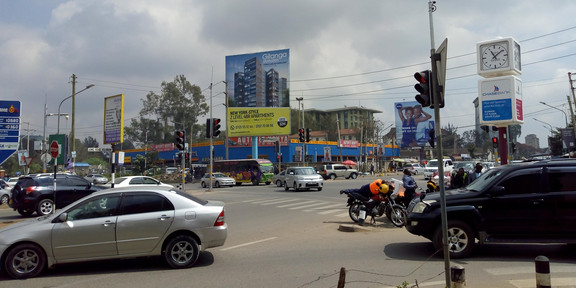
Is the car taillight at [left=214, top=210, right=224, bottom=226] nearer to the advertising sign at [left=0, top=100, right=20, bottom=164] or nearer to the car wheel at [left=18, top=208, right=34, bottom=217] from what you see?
the car wheel at [left=18, top=208, right=34, bottom=217]

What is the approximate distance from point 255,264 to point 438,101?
4375mm

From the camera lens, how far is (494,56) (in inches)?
771

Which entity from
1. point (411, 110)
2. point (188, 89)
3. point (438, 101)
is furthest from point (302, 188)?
point (188, 89)

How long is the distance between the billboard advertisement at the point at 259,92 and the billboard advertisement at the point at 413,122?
18026 millimetres

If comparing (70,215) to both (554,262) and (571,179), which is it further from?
(571,179)

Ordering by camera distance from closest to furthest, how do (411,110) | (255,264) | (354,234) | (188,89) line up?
1. (255,264)
2. (354,234)
3. (411,110)
4. (188,89)

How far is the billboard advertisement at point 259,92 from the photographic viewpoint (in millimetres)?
46219

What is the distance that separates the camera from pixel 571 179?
7.25m

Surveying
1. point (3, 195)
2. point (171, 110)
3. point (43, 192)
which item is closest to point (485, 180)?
point (43, 192)

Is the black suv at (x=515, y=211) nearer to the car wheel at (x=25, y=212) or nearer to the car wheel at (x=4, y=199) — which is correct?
the car wheel at (x=25, y=212)

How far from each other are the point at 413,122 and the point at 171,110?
162 feet

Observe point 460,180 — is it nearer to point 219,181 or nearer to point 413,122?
point 219,181

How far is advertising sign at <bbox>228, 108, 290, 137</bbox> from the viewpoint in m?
46.2

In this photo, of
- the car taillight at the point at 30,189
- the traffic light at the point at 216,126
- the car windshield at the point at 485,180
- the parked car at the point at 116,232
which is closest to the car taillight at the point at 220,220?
the parked car at the point at 116,232
